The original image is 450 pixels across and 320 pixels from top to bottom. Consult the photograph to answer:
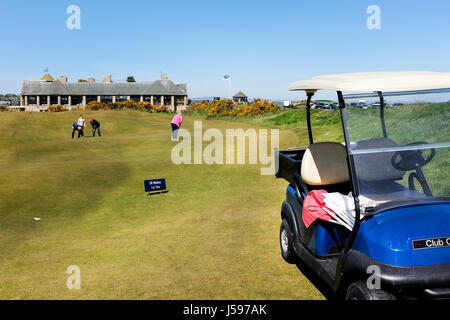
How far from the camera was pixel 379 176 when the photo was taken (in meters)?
4.23

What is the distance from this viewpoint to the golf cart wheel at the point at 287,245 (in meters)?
5.78

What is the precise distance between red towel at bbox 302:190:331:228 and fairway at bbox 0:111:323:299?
115cm

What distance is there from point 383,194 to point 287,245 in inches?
85.6

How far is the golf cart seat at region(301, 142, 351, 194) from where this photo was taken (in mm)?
4879

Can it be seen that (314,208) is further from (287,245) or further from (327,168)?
(287,245)

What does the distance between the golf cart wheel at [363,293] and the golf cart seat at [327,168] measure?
1.47 m

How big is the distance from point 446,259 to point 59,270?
5537mm

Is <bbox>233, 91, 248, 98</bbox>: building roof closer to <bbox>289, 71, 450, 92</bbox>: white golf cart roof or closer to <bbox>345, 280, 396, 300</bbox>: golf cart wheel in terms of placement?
<bbox>289, 71, 450, 92</bbox>: white golf cart roof

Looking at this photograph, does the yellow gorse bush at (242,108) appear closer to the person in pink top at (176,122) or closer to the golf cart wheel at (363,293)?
the person in pink top at (176,122)

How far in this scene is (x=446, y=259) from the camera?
3.35 m

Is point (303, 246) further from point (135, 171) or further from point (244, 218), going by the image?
point (135, 171)

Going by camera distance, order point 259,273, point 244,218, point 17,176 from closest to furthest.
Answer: point 259,273 → point 244,218 → point 17,176

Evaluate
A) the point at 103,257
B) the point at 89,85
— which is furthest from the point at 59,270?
the point at 89,85

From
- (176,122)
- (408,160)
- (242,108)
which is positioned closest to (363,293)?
(408,160)
